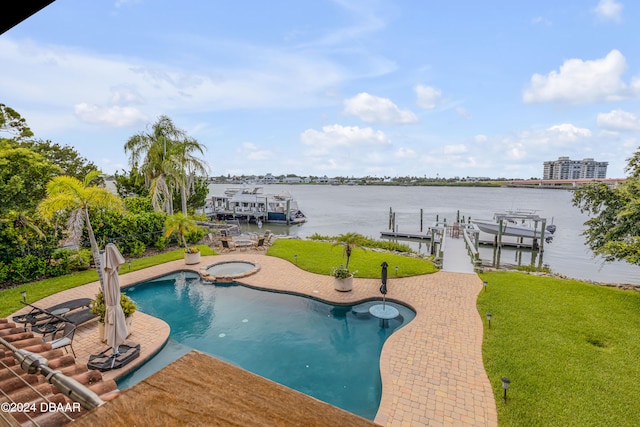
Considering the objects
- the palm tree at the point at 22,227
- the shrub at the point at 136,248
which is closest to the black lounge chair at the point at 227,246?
the shrub at the point at 136,248

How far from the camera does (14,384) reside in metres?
3.58

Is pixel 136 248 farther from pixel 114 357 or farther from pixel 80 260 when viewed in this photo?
pixel 114 357

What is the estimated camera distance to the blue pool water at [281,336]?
705 centimetres

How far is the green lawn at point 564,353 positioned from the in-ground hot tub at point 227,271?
9731 millimetres

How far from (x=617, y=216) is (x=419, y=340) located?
11.0 m

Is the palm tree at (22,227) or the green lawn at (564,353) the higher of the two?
the palm tree at (22,227)

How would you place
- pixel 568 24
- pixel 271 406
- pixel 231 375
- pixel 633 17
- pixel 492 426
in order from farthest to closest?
pixel 568 24, pixel 492 426, pixel 633 17, pixel 231 375, pixel 271 406

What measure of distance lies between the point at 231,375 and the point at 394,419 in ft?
A: 20.0

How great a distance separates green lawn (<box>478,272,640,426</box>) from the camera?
583 cm

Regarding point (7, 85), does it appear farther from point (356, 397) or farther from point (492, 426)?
point (492, 426)

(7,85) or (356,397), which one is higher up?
(7,85)

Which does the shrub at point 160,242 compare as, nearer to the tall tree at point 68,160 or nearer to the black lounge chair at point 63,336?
the black lounge chair at point 63,336

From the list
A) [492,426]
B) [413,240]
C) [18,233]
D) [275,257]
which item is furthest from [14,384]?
[413,240]

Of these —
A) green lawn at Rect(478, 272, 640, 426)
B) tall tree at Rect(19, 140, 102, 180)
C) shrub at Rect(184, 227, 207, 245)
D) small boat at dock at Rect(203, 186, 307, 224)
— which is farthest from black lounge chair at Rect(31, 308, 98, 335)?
small boat at dock at Rect(203, 186, 307, 224)
